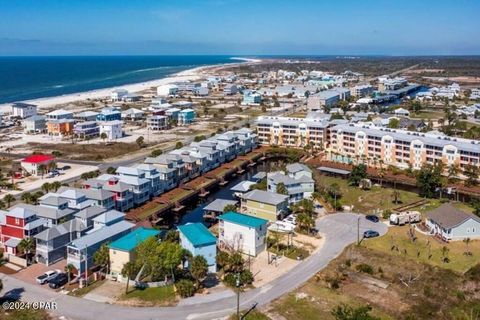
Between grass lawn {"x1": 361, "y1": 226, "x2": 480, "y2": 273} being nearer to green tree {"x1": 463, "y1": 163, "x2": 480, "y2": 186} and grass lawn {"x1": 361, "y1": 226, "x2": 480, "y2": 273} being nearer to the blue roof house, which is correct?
the blue roof house

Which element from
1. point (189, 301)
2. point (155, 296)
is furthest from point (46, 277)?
point (189, 301)

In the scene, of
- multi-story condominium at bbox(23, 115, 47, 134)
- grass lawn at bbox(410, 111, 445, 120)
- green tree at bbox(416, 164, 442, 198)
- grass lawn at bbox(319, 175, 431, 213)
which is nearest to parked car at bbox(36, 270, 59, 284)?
grass lawn at bbox(319, 175, 431, 213)

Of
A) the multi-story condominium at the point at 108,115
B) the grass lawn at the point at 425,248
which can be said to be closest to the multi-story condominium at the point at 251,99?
the multi-story condominium at the point at 108,115

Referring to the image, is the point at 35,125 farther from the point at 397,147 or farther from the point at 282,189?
the point at 397,147

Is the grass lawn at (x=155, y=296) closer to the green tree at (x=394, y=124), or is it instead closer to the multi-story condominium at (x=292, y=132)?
the multi-story condominium at (x=292, y=132)

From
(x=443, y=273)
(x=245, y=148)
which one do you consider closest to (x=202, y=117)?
(x=245, y=148)

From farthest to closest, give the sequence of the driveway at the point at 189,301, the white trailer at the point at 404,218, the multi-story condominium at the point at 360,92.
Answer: the multi-story condominium at the point at 360,92 → the white trailer at the point at 404,218 → the driveway at the point at 189,301
